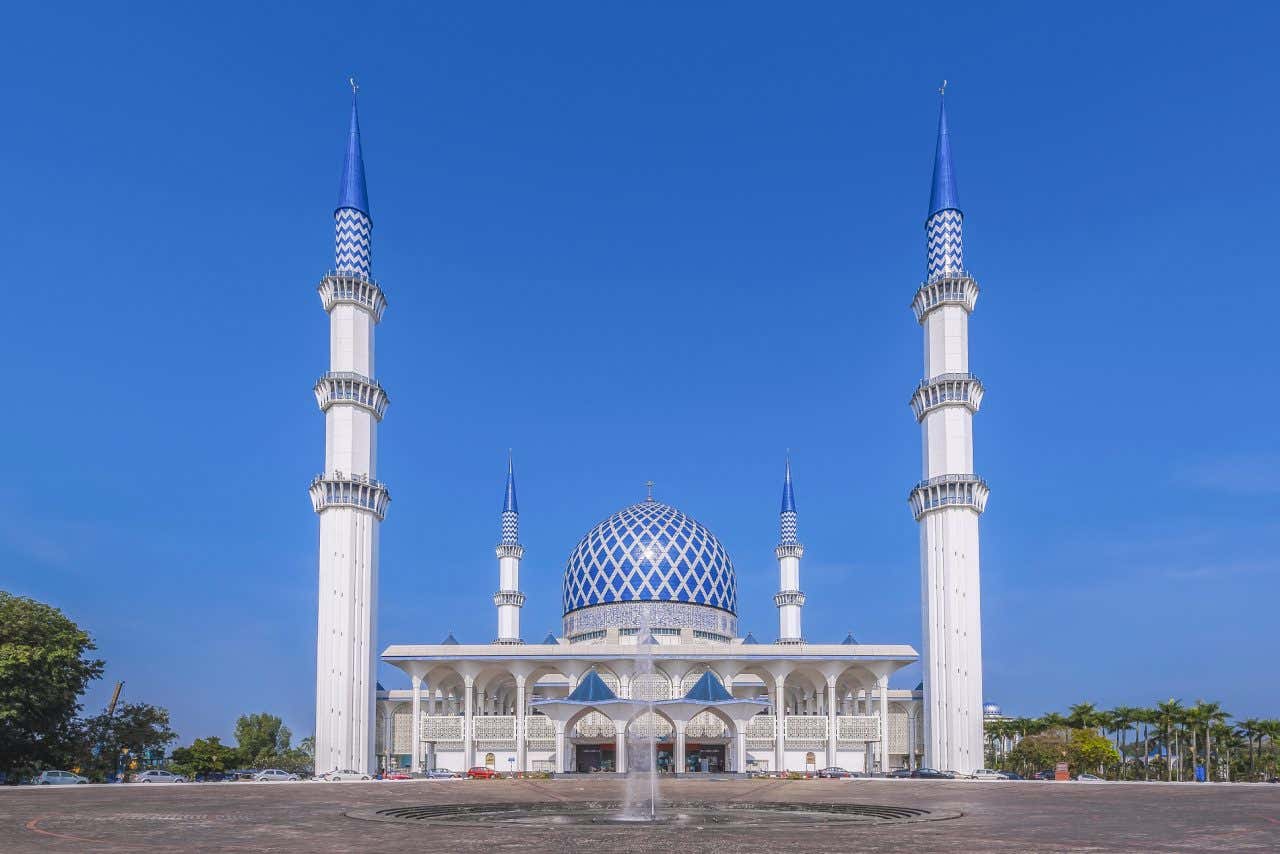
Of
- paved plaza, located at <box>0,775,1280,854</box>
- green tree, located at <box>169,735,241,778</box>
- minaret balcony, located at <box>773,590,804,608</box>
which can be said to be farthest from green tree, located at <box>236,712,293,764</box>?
paved plaza, located at <box>0,775,1280,854</box>

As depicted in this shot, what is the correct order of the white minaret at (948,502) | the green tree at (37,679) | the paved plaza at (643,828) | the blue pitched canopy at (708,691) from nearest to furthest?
the paved plaza at (643,828)
the green tree at (37,679)
the white minaret at (948,502)
the blue pitched canopy at (708,691)

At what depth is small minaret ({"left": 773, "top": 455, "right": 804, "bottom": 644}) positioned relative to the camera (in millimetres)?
59906

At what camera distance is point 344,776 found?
42.2 meters

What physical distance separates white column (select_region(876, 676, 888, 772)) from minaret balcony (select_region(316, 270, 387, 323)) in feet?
87.6

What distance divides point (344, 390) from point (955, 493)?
79.5 ft

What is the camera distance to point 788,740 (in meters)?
49.0

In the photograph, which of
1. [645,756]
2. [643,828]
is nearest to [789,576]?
[645,756]

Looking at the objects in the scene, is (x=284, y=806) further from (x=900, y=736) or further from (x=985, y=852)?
(x=900, y=736)

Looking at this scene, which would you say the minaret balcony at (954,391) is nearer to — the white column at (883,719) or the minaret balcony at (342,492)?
the white column at (883,719)

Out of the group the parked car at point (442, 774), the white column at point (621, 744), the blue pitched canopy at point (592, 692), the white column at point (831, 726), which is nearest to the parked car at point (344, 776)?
the parked car at point (442, 774)

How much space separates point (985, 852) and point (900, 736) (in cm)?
3927

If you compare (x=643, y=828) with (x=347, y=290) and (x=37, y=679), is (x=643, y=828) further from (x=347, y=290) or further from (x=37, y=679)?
(x=347, y=290)

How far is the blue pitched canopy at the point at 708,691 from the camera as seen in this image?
45900mm

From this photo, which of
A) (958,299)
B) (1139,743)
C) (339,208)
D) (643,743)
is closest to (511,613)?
(643,743)
